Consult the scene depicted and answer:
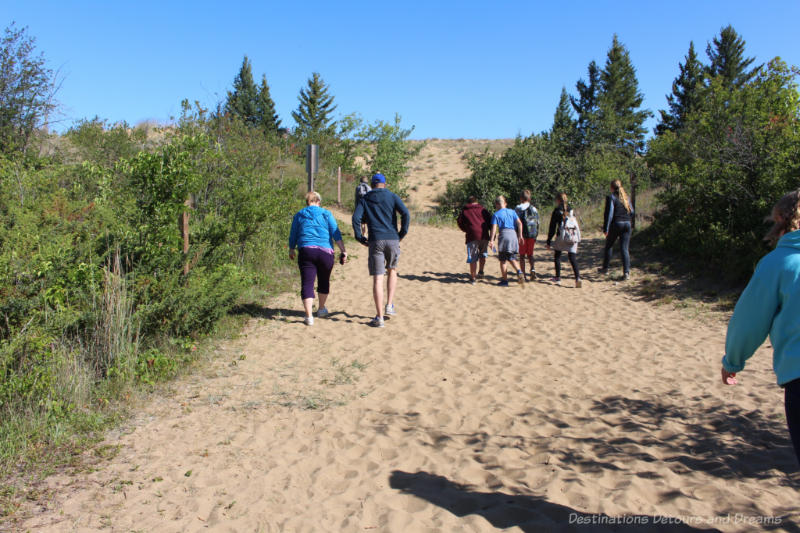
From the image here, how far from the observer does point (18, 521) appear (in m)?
3.37

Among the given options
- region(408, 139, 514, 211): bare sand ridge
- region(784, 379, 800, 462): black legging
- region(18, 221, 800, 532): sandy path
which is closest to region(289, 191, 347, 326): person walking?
region(18, 221, 800, 532): sandy path

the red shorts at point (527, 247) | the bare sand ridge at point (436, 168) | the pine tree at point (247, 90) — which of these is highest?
the pine tree at point (247, 90)

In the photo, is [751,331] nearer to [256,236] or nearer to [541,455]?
[541,455]

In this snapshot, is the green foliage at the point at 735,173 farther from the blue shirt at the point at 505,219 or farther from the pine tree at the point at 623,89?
the pine tree at the point at 623,89

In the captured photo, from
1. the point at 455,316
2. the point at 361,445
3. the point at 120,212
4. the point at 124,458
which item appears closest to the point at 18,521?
the point at 124,458

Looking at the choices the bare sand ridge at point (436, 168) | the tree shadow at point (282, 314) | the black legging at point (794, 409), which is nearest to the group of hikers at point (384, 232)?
the tree shadow at point (282, 314)

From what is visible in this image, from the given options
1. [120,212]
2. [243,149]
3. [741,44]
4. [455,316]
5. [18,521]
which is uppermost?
[741,44]

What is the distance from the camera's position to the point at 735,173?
404 inches

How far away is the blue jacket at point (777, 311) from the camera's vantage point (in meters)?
2.31

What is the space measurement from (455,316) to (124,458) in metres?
5.26

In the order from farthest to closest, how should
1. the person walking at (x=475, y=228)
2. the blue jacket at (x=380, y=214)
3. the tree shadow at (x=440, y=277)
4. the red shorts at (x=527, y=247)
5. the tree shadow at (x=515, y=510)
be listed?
the tree shadow at (x=440, y=277), the red shorts at (x=527, y=247), the person walking at (x=475, y=228), the blue jacket at (x=380, y=214), the tree shadow at (x=515, y=510)

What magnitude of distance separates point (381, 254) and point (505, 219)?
357 centimetres

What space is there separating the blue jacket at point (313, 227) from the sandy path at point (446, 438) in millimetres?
1257

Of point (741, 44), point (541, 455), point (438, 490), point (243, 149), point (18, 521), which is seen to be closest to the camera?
point (18, 521)
